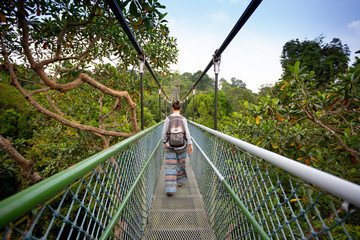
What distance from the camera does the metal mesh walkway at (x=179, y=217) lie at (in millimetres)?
1765

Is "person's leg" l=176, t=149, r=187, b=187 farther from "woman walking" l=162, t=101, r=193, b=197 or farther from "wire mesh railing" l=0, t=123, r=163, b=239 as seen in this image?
"wire mesh railing" l=0, t=123, r=163, b=239

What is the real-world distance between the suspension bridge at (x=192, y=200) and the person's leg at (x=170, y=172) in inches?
5.7

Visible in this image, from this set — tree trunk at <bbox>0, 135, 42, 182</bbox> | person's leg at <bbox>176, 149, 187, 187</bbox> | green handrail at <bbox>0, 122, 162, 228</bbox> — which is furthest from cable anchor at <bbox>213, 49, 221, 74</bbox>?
tree trunk at <bbox>0, 135, 42, 182</bbox>

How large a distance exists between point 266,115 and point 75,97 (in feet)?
17.7

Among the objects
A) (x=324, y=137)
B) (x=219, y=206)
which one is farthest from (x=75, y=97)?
(x=324, y=137)

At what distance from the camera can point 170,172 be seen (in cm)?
241

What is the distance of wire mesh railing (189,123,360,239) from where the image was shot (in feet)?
1.51

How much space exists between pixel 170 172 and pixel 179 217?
61 centimetres

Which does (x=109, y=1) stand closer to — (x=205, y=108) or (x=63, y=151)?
(x=63, y=151)

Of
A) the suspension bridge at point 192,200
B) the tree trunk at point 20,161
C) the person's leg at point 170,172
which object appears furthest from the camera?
the person's leg at point 170,172

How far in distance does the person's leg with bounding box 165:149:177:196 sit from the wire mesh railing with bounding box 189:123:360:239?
54cm

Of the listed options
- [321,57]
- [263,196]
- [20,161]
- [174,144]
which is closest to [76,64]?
[20,161]

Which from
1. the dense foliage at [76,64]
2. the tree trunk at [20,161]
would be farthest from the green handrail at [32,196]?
the tree trunk at [20,161]

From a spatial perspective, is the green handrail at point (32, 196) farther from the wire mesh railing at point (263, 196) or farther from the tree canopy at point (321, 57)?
the tree canopy at point (321, 57)
